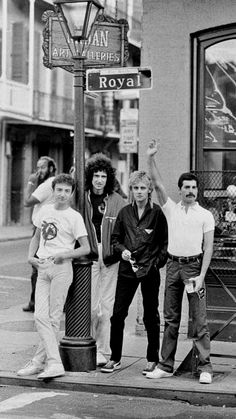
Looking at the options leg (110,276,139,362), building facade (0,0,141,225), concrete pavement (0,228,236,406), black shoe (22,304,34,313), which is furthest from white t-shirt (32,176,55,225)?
building facade (0,0,141,225)

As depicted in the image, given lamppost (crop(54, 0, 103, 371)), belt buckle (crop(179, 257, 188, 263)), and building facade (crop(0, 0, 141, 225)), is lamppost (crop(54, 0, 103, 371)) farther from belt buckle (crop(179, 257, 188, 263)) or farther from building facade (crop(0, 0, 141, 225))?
building facade (crop(0, 0, 141, 225))

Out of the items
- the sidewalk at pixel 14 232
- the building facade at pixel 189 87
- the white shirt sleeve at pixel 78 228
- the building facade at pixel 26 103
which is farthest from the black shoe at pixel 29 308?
the building facade at pixel 26 103

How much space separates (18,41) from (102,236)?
969 inches

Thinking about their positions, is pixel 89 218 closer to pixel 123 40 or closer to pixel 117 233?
pixel 117 233

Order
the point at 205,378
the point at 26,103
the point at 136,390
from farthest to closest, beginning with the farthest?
1. the point at 26,103
2. the point at 205,378
3. the point at 136,390

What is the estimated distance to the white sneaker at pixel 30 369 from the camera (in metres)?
8.27

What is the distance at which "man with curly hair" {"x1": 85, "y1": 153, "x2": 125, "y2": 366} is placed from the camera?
8.85m

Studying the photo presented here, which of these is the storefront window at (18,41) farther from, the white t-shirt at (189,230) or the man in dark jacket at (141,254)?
the white t-shirt at (189,230)

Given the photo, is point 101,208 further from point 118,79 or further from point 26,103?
point 26,103

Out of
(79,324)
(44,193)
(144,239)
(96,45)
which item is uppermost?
(96,45)

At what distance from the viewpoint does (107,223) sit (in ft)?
29.0

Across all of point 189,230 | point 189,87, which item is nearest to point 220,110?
point 189,87

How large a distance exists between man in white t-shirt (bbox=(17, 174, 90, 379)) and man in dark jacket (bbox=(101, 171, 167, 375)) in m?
0.38

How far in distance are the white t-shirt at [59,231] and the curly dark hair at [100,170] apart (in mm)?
716
